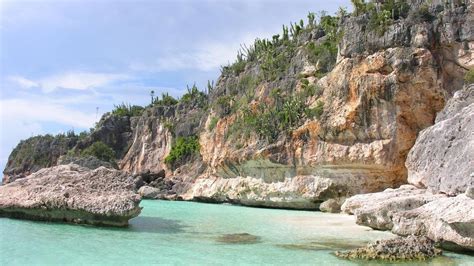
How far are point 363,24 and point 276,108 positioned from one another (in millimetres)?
8684

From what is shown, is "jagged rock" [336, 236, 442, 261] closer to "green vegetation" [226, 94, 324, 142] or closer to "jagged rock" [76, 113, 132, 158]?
"green vegetation" [226, 94, 324, 142]

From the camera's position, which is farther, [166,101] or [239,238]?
[166,101]

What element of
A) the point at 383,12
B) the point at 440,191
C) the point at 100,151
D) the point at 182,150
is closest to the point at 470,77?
the point at 383,12

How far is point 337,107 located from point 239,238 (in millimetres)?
17392

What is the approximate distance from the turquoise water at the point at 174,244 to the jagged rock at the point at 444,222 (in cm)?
43

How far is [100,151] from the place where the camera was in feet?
204

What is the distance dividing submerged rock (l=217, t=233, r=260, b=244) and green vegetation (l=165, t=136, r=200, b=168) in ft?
118

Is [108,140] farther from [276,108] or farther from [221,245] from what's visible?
[221,245]

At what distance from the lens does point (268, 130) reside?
35062 mm

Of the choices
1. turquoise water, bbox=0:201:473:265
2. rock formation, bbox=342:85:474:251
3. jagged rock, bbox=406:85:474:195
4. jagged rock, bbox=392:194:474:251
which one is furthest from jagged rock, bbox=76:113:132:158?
jagged rock, bbox=392:194:474:251

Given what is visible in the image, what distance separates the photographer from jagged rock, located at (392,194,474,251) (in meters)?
11.6

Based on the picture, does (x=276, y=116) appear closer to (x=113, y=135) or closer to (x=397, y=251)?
(x=397, y=251)

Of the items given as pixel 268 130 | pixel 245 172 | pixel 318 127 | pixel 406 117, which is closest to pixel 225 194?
pixel 245 172

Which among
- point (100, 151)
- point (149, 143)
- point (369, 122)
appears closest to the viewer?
point (369, 122)
